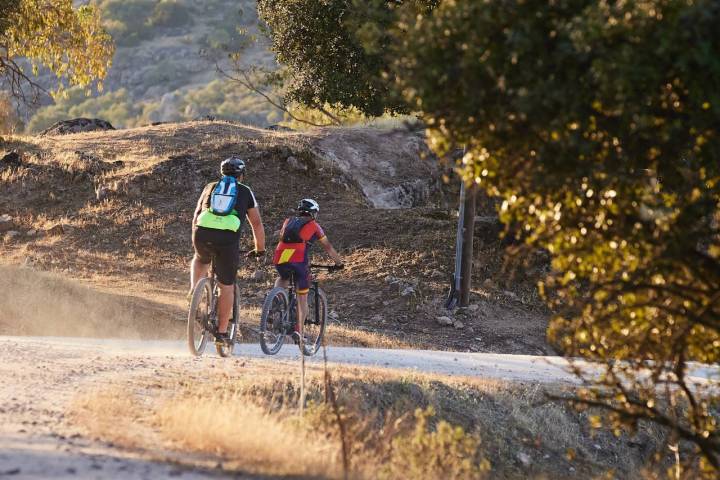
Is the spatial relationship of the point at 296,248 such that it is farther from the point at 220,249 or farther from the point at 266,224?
the point at 266,224

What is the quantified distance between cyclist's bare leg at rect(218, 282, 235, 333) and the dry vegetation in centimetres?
59

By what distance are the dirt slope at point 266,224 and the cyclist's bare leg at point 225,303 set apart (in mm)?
5378

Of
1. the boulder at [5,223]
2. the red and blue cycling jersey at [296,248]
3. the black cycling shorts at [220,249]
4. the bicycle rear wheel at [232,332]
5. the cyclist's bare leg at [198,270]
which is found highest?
the boulder at [5,223]

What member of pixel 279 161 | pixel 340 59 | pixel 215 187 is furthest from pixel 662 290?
pixel 279 161

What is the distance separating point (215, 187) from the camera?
11258mm

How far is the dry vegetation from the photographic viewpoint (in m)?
7.41

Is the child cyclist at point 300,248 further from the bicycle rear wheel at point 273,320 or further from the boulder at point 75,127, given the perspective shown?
the boulder at point 75,127

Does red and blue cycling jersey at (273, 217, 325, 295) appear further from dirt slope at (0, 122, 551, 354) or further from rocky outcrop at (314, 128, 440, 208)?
A: rocky outcrop at (314, 128, 440, 208)

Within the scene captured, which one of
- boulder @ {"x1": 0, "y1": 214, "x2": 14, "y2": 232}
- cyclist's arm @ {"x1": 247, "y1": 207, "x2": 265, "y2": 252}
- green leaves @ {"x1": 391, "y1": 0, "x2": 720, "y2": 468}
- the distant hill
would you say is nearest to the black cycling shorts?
cyclist's arm @ {"x1": 247, "y1": 207, "x2": 265, "y2": 252}

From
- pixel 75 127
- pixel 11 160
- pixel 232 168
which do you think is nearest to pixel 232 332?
pixel 232 168

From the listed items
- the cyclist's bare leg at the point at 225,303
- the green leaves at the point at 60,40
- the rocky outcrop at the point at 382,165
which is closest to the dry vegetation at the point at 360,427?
the cyclist's bare leg at the point at 225,303

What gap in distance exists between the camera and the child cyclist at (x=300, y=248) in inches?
490

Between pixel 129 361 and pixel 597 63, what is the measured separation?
6834 millimetres

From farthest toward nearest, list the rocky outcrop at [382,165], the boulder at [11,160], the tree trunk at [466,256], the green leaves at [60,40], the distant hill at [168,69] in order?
the distant hill at [168,69] < the rocky outcrop at [382,165] < the boulder at [11,160] < the green leaves at [60,40] < the tree trunk at [466,256]
